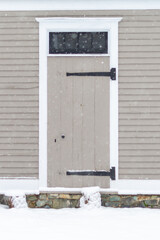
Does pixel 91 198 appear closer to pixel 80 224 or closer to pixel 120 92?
pixel 80 224

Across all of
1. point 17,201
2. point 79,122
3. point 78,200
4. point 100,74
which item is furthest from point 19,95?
point 78,200

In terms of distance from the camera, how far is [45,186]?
6.95 m

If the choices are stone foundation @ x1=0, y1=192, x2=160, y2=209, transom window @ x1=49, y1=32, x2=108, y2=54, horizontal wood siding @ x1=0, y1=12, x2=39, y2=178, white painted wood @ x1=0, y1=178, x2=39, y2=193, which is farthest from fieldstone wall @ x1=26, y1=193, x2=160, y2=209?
transom window @ x1=49, y1=32, x2=108, y2=54

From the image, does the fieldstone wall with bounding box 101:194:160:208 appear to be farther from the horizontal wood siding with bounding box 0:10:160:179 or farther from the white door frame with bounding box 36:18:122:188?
the white door frame with bounding box 36:18:122:188

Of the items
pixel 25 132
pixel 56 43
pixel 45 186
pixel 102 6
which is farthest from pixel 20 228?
pixel 102 6

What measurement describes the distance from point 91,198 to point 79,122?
1382 mm

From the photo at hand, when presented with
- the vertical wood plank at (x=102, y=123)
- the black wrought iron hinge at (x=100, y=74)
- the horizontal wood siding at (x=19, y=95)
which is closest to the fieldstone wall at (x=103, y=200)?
the vertical wood plank at (x=102, y=123)

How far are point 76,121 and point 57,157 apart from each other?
0.75 m

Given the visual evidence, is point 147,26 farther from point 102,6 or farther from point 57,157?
point 57,157

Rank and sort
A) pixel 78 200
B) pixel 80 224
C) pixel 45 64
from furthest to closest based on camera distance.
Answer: pixel 45 64 → pixel 78 200 → pixel 80 224

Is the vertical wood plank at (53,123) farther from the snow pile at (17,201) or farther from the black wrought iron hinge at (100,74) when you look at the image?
the snow pile at (17,201)

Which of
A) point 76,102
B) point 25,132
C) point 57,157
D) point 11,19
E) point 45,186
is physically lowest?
point 45,186

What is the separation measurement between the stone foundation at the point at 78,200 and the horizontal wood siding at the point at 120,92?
0.38 m

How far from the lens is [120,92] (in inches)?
274
